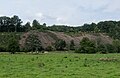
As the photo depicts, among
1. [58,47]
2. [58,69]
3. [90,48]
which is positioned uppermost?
[58,47]

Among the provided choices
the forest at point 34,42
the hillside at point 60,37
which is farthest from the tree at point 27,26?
the hillside at point 60,37

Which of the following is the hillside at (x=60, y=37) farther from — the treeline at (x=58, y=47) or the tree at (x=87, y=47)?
the tree at (x=87, y=47)

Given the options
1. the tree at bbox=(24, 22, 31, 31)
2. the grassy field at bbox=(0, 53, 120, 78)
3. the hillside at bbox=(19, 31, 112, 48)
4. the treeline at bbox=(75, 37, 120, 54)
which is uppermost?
the tree at bbox=(24, 22, 31, 31)

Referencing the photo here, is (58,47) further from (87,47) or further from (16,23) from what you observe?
(16,23)

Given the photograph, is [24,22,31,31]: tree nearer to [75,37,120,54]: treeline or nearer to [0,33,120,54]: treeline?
[0,33,120,54]: treeline

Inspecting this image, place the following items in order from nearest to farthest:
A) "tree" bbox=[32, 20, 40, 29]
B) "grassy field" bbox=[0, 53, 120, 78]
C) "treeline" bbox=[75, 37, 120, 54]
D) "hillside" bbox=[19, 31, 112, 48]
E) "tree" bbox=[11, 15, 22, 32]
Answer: "grassy field" bbox=[0, 53, 120, 78], "treeline" bbox=[75, 37, 120, 54], "hillside" bbox=[19, 31, 112, 48], "tree" bbox=[11, 15, 22, 32], "tree" bbox=[32, 20, 40, 29]

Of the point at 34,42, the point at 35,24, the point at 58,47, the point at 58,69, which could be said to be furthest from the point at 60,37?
the point at 58,69

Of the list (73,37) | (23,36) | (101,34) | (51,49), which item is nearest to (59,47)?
(51,49)

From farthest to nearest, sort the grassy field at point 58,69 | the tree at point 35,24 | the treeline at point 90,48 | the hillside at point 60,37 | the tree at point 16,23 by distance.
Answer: the tree at point 35,24, the tree at point 16,23, the hillside at point 60,37, the treeline at point 90,48, the grassy field at point 58,69

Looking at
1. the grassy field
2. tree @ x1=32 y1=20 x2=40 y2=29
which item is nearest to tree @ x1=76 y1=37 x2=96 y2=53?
the grassy field

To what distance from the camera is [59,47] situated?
438 ft

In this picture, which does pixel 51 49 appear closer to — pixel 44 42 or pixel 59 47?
pixel 59 47

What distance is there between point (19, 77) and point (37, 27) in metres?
158

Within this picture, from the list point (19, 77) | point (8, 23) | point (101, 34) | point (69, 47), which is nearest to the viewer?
point (19, 77)
